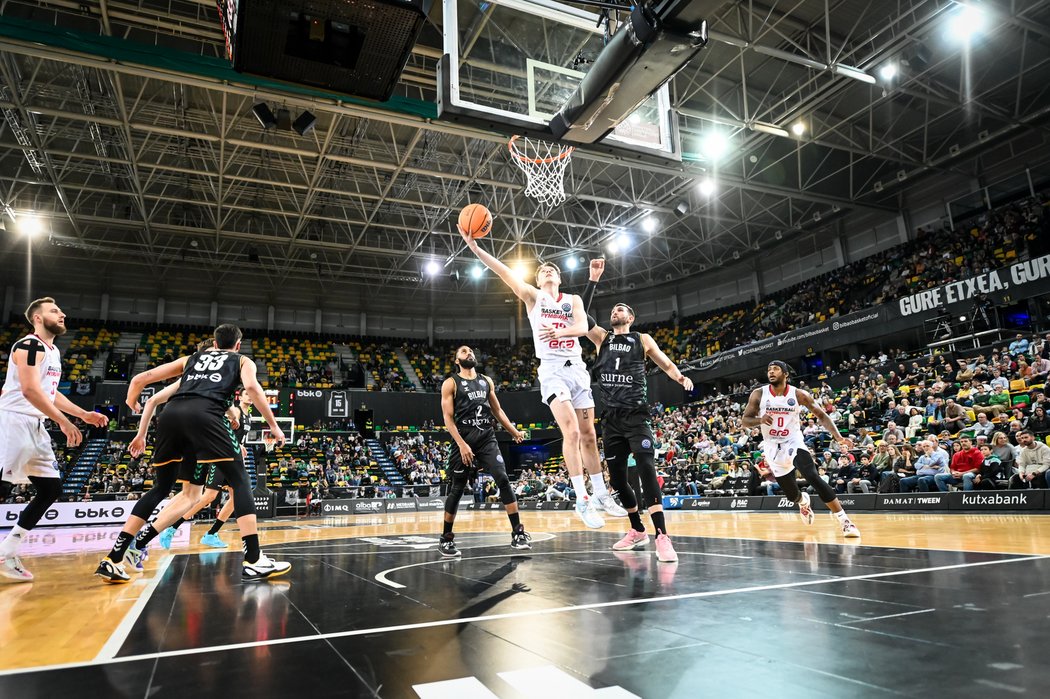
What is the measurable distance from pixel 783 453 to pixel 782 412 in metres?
0.50

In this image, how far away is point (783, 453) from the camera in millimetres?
7656

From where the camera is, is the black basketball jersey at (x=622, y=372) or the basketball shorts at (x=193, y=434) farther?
the black basketball jersey at (x=622, y=372)

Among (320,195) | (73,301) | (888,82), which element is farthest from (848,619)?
(73,301)

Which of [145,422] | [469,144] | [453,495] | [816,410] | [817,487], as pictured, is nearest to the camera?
[145,422]

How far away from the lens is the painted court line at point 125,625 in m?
2.48

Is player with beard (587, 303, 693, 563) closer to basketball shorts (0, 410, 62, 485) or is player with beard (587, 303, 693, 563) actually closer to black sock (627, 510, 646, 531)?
black sock (627, 510, 646, 531)

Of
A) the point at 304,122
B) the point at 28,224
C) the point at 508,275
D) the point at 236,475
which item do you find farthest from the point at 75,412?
the point at 28,224

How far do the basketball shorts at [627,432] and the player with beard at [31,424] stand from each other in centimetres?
413

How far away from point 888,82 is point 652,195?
Result: 8803mm

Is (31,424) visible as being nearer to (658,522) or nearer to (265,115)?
(658,522)

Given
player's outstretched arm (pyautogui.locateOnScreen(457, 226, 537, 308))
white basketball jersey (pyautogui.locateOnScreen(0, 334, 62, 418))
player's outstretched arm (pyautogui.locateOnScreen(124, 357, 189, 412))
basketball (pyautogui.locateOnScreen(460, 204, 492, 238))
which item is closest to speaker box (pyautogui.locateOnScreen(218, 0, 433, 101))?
basketball (pyautogui.locateOnScreen(460, 204, 492, 238))

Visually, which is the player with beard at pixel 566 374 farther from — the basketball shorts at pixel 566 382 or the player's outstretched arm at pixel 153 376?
the player's outstretched arm at pixel 153 376

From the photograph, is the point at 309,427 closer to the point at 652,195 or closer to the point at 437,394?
the point at 437,394

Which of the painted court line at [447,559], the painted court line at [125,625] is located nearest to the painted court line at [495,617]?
the painted court line at [125,625]
